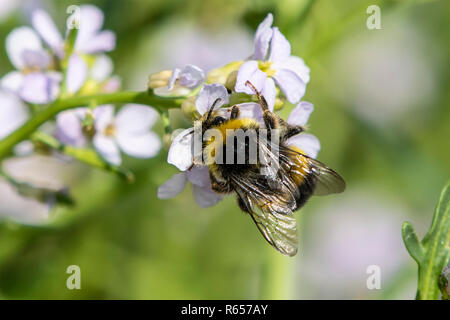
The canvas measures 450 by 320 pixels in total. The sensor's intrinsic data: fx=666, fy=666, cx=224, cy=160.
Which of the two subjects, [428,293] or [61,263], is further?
[61,263]

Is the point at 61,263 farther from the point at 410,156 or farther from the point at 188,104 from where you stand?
the point at 410,156

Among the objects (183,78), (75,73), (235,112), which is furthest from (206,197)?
(75,73)

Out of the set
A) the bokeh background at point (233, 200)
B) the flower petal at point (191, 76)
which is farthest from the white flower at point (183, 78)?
the bokeh background at point (233, 200)

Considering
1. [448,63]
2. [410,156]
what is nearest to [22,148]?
[410,156]

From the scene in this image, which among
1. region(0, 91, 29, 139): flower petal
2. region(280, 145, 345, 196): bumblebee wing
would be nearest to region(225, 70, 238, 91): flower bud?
region(280, 145, 345, 196): bumblebee wing

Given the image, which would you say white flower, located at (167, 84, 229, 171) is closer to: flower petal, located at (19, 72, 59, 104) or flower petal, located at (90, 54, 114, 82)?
flower petal, located at (19, 72, 59, 104)
